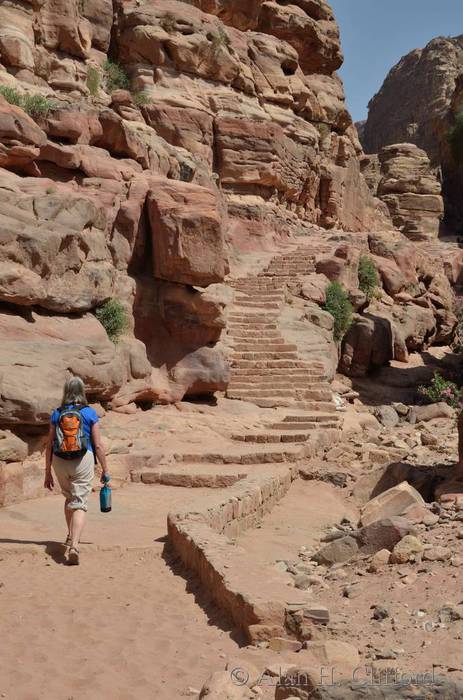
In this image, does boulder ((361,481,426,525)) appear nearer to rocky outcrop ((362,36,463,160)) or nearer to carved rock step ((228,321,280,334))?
carved rock step ((228,321,280,334))

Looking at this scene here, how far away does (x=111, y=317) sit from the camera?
40.0 ft

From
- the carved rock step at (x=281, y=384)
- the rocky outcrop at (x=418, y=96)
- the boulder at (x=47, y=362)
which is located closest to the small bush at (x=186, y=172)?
the carved rock step at (x=281, y=384)

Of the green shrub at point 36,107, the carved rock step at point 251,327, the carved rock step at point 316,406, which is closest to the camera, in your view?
the green shrub at point 36,107

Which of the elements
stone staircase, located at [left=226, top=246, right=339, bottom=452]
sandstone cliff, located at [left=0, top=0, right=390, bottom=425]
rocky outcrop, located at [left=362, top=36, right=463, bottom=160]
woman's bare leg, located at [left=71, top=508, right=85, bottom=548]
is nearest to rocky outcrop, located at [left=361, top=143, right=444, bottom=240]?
sandstone cliff, located at [left=0, top=0, right=390, bottom=425]

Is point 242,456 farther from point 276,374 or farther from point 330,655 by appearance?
point 330,655

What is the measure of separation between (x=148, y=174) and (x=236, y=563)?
38.6 feet

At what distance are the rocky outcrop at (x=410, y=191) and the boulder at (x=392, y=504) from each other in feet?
97.6

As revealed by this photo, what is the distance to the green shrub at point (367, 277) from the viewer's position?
21969 millimetres

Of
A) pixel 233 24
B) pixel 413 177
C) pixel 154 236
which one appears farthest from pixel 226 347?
pixel 413 177

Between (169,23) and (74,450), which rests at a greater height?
(169,23)

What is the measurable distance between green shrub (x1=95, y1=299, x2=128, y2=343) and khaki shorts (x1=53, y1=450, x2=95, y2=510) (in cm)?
641

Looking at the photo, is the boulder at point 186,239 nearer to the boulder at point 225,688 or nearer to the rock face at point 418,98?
A: the boulder at point 225,688

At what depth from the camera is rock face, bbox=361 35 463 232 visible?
50000 millimetres

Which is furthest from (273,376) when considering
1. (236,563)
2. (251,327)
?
(236,563)
